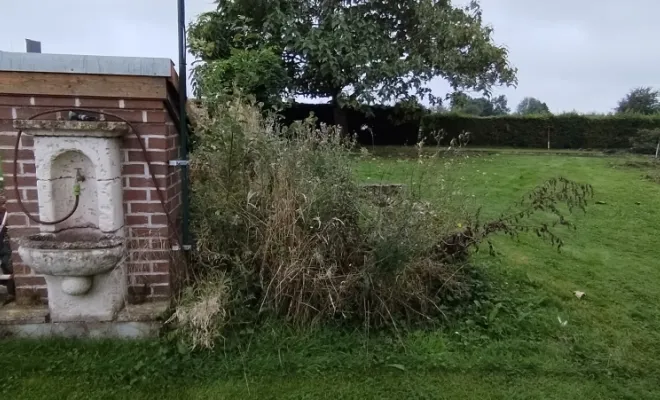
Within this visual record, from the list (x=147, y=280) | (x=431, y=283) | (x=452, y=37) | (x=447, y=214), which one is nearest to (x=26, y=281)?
(x=147, y=280)

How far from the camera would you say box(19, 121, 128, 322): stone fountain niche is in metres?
1.83

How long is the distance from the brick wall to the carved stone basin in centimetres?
14

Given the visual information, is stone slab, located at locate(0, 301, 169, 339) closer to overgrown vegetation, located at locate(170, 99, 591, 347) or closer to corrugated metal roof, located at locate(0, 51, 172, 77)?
overgrown vegetation, located at locate(170, 99, 591, 347)

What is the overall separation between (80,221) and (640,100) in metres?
33.0

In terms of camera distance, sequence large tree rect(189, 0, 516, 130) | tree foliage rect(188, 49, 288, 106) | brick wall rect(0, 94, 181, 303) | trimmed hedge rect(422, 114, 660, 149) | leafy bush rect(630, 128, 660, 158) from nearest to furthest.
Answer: brick wall rect(0, 94, 181, 303), tree foliage rect(188, 49, 288, 106), large tree rect(189, 0, 516, 130), leafy bush rect(630, 128, 660, 158), trimmed hedge rect(422, 114, 660, 149)

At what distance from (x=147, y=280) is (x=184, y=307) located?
28 cm

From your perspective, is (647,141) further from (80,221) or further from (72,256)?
(72,256)

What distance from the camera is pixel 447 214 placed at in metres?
2.76

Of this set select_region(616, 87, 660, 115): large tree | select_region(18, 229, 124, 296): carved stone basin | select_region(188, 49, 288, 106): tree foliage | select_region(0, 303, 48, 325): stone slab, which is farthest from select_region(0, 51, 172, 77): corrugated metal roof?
select_region(616, 87, 660, 115): large tree

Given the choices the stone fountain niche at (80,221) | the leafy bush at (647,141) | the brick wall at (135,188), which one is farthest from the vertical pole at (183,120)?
the leafy bush at (647,141)

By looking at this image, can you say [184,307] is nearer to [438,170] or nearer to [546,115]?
[438,170]

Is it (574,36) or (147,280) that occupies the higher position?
(574,36)

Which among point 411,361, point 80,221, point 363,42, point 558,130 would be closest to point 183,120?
point 80,221

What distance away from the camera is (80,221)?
2.00 meters
